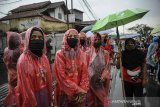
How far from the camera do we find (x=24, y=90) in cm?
295

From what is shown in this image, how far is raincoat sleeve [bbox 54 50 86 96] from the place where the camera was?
11.8ft

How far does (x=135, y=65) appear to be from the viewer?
4918 millimetres

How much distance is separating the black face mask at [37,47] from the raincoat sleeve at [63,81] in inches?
15.1

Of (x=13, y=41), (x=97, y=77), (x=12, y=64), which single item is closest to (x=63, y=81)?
(x=97, y=77)

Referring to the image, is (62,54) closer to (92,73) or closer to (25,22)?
(92,73)

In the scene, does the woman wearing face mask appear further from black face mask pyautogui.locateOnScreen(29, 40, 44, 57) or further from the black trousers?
black face mask pyautogui.locateOnScreen(29, 40, 44, 57)

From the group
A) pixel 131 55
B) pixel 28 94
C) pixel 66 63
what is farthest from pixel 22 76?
pixel 131 55

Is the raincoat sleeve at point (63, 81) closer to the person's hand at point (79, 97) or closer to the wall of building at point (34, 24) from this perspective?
the person's hand at point (79, 97)

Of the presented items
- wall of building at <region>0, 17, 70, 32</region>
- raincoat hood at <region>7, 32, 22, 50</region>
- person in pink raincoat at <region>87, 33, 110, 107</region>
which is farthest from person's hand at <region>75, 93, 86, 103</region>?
wall of building at <region>0, 17, 70, 32</region>

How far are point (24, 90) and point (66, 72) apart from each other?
0.90m

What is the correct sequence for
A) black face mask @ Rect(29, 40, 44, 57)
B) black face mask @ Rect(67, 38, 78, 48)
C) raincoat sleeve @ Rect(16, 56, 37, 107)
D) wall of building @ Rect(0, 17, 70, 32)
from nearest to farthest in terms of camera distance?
1. raincoat sleeve @ Rect(16, 56, 37, 107)
2. black face mask @ Rect(29, 40, 44, 57)
3. black face mask @ Rect(67, 38, 78, 48)
4. wall of building @ Rect(0, 17, 70, 32)

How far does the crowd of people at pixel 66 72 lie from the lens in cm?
305

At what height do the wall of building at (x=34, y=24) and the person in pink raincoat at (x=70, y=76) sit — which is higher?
the wall of building at (x=34, y=24)

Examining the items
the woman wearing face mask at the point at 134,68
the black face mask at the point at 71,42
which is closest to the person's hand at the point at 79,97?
the black face mask at the point at 71,42
